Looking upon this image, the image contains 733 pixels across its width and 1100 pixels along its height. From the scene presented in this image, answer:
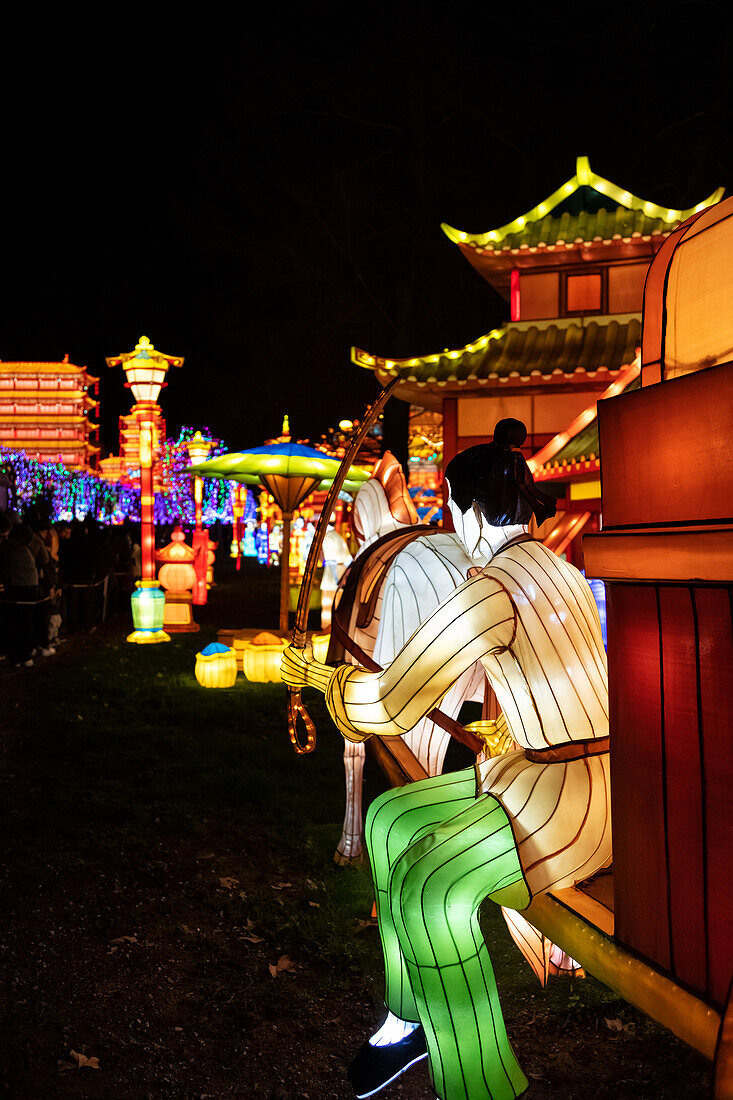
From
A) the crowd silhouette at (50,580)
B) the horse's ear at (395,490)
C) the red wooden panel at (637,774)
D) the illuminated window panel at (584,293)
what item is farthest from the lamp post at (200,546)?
the red wooden panel at (637,774)

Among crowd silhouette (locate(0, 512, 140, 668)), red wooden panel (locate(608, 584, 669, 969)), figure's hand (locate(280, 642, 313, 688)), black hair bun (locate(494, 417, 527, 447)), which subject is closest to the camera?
red wooden panel (locate(608, 584, 669, 969))

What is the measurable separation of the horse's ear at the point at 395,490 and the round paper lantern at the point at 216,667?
5.35m

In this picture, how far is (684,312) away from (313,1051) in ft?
8.85

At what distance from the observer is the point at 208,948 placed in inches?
148

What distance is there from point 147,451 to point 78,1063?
10866 millimetres

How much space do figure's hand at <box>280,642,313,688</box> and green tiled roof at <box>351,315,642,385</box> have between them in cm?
705

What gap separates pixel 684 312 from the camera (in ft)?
5.43

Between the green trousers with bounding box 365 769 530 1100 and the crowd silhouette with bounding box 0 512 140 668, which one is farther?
the crowd silhouette with bounding box 0 512 140 668

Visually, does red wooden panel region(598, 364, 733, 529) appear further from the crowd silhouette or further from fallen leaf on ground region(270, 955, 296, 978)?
the crowd silhouette

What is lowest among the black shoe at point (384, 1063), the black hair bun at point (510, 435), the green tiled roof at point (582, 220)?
the black shoe at point (384, 1063)

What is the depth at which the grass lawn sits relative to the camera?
285cm

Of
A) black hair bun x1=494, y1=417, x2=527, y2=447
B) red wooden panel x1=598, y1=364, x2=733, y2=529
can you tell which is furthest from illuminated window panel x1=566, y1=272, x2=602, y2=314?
red wooden panel x1=598, y1=364, x2=733, y2=529

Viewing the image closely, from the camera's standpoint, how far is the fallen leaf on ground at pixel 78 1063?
2848 millimetres

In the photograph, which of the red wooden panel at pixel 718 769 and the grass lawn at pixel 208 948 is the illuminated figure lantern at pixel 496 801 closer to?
the red wooden panel at pixel 718 769
